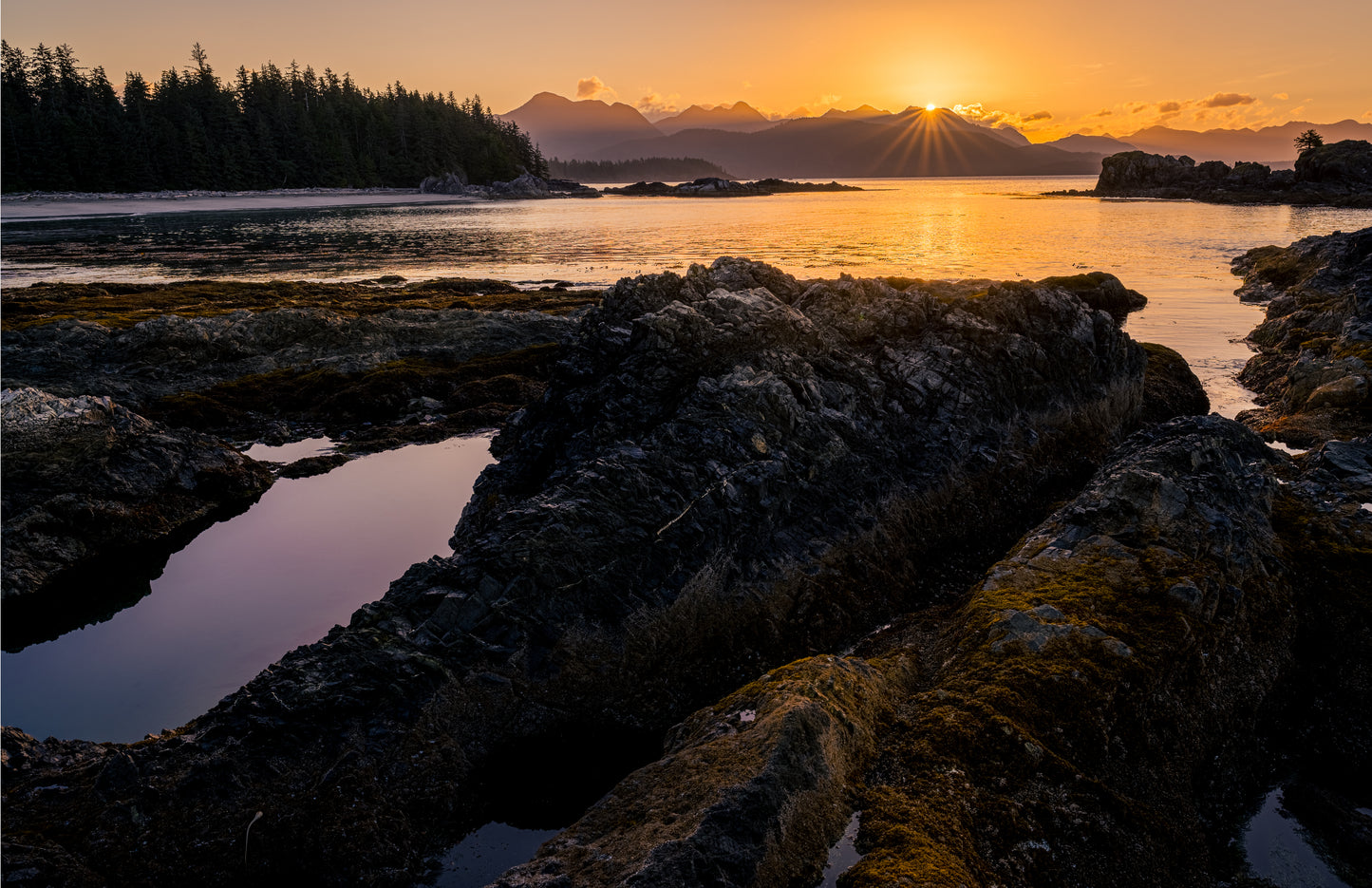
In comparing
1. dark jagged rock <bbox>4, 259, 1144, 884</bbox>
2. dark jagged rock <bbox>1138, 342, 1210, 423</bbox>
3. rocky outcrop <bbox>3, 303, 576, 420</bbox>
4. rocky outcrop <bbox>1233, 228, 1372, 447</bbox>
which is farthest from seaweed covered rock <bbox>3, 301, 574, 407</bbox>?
rocky outcrop <bbox>1233, 228, 1372, 447</bbox>

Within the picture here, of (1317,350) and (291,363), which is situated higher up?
(1317,350)

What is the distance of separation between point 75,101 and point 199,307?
654 feet

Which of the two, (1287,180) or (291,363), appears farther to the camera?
(1287,180)

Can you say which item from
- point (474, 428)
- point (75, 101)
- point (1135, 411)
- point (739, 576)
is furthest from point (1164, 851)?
point (75, 101)

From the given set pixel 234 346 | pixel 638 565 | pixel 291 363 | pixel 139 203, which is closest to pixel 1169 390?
pixel 638 565

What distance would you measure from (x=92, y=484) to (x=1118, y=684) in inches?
970

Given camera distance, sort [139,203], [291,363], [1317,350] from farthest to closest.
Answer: [139,203] → [291,363] → [1317,350]

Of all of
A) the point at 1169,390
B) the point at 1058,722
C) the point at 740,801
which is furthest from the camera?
the point at 1169,390

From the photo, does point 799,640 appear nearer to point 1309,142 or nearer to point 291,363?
point 291,363

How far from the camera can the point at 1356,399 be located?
23484 millimetres

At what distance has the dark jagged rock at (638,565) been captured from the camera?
9.24 metres

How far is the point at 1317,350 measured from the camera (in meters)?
30.1

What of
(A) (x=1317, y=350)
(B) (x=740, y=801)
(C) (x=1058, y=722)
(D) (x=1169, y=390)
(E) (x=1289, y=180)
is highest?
(E) (x=1289, y=180)

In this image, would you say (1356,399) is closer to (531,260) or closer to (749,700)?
(749,700)
